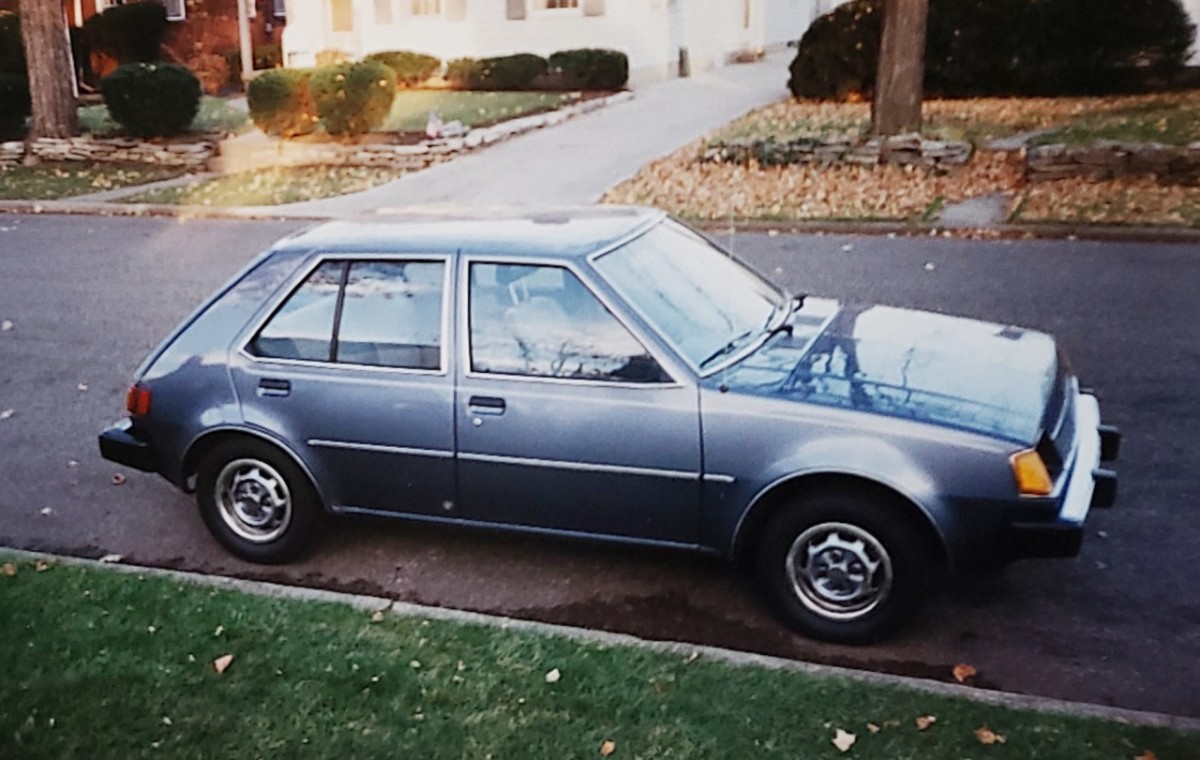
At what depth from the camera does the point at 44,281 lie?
1222 cm

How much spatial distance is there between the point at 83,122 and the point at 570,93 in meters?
10.3

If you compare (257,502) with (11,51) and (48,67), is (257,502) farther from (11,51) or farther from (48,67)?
(11,51)

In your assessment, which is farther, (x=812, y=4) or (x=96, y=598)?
(x=812, y=4)

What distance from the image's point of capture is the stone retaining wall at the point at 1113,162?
1393 cm

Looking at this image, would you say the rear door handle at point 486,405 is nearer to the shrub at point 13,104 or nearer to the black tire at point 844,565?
the black tire at point 844,565

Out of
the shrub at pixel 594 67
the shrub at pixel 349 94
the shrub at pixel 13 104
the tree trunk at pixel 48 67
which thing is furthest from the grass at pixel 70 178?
the shrub at pixel 594 67

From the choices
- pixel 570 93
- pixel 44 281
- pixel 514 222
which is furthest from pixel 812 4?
pixel 514 222

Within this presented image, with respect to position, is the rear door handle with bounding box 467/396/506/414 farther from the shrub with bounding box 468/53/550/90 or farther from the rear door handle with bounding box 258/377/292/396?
the shrub with bounding box 468/53/550/90

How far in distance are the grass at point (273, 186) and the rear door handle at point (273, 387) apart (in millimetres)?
11600

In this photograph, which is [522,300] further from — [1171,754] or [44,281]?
[44,281]

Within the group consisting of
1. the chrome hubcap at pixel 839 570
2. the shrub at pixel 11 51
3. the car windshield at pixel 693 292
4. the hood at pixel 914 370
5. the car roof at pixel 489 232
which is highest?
the shrub at pixel 11 51

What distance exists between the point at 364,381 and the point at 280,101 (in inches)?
653

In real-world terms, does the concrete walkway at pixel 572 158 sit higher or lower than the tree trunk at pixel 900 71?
lower

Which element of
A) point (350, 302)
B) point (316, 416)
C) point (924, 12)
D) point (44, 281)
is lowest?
point (44, 281)
